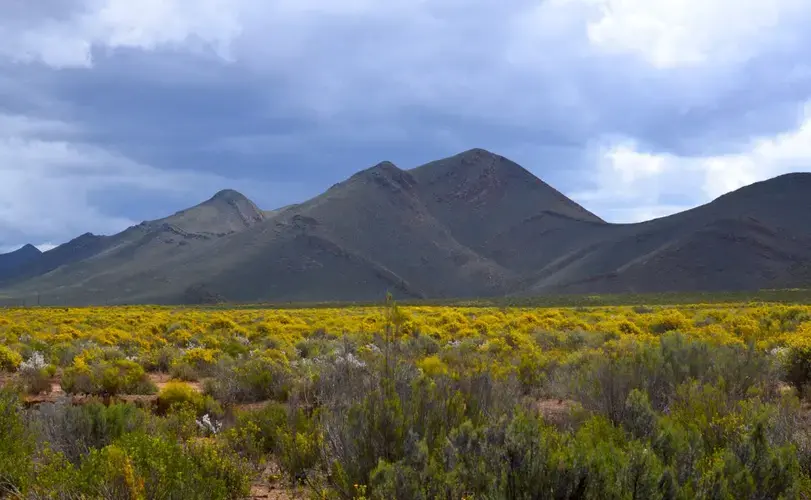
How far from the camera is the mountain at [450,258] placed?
12506 cm

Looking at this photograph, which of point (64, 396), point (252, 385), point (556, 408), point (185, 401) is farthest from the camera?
point (252, 385)

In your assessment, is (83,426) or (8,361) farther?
(8,361)

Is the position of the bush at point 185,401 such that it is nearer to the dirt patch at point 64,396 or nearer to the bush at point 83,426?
the dirt patch at point 64,396

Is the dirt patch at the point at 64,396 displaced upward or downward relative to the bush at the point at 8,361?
downward

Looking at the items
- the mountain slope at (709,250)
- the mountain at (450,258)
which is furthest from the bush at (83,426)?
the mountain slope at (709,250)

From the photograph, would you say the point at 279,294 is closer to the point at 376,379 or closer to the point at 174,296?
the point at 174,296

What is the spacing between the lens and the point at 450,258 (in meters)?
177

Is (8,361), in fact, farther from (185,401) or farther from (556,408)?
(556,408)

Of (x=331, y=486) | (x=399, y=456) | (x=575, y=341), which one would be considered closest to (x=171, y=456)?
(x=331, y=486)

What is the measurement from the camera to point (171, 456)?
Result: 489cm

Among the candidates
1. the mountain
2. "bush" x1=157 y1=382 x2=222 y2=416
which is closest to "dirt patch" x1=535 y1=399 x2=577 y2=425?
"bush" x1=157 y1=382 x2=222 y2=416

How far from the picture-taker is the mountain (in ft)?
410

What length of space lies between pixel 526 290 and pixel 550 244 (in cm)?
4198

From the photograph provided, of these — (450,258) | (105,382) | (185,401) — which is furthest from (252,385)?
(450,258)
